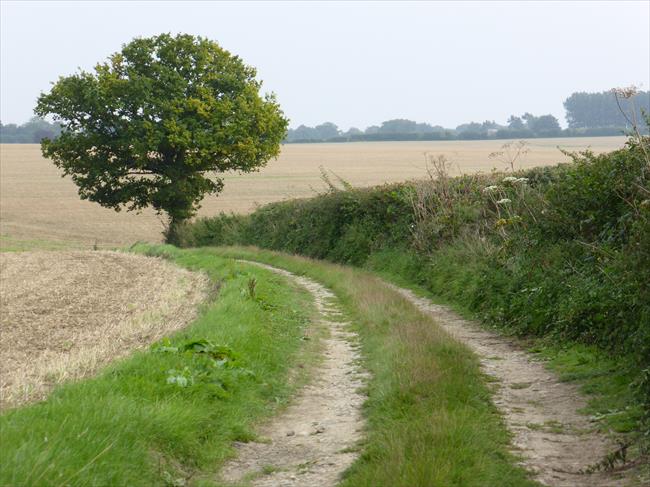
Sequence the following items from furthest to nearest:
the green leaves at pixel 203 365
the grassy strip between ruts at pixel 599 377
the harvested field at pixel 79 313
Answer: the harvested field at pixel 79 313 → the green leaves at pixel 203 365 → the grassy strip between ruts at pixel 599 377

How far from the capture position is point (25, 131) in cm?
17788

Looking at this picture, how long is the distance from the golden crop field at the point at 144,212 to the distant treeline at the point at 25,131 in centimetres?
5543

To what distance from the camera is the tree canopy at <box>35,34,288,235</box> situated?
40906 mm

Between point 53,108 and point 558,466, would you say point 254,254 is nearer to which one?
point 53,108

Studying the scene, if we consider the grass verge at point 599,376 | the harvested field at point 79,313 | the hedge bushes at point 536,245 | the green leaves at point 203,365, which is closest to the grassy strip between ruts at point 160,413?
the green leaves at point 203,365

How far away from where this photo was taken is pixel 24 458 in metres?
6.09

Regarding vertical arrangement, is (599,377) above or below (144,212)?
above

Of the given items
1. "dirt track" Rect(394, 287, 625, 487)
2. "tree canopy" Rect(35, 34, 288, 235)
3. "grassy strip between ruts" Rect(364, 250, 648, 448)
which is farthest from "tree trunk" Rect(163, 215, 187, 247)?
"dirt track" Rect(394, 287, 625, 487)

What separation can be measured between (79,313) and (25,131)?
17086cm

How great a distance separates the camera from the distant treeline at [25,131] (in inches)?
6506

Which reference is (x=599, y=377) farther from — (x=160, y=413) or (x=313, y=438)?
(x=160, y=413)

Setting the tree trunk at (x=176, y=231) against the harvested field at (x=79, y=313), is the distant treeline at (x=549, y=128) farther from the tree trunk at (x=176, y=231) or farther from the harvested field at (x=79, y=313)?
the harvested field at (x=79, y=313)

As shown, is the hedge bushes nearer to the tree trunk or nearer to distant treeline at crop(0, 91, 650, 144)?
the tree trunk

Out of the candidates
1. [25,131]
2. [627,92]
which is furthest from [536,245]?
[25,131]
